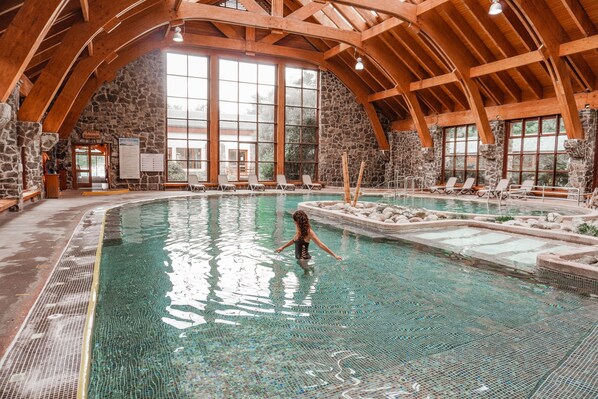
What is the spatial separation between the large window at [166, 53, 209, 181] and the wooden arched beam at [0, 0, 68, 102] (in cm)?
979

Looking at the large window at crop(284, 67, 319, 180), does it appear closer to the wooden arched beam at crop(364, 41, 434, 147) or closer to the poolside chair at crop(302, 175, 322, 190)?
the poolside chair at crop(302, 175, 322, 190)

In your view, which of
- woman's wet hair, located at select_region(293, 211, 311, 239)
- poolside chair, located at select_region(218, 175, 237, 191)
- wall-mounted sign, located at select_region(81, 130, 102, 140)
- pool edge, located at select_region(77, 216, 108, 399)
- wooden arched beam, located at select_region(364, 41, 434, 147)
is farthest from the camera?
poolside chair, located at select_region(218, 175, 237, 191)

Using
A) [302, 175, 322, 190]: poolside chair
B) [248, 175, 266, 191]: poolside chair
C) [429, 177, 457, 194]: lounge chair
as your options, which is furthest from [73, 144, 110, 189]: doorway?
[429, 177, 457, 194]: lounge chair

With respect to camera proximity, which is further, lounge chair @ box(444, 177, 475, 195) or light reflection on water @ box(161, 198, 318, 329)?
lounge chair @ box(444, 177, 475, 195)

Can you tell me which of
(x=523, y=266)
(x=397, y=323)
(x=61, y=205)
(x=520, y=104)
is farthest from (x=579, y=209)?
(x=61, y=205)

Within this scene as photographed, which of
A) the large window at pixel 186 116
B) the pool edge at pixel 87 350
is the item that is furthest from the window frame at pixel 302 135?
the pool edge at pixel 87 350

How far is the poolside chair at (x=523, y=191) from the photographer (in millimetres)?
12805

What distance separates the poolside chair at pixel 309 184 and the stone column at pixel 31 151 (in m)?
9.78

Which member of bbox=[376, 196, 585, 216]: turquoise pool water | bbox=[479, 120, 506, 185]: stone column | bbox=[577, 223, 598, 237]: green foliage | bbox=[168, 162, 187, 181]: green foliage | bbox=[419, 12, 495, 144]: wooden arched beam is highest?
bbox=[419, 12, 495, 144]: wooden arched beam

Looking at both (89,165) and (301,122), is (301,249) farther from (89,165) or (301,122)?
(301,122)

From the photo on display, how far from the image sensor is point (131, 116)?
594 inches

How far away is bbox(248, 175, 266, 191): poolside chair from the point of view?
16147mm

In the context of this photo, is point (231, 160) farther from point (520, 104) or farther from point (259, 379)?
point (259, 379)

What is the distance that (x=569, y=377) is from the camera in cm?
226
